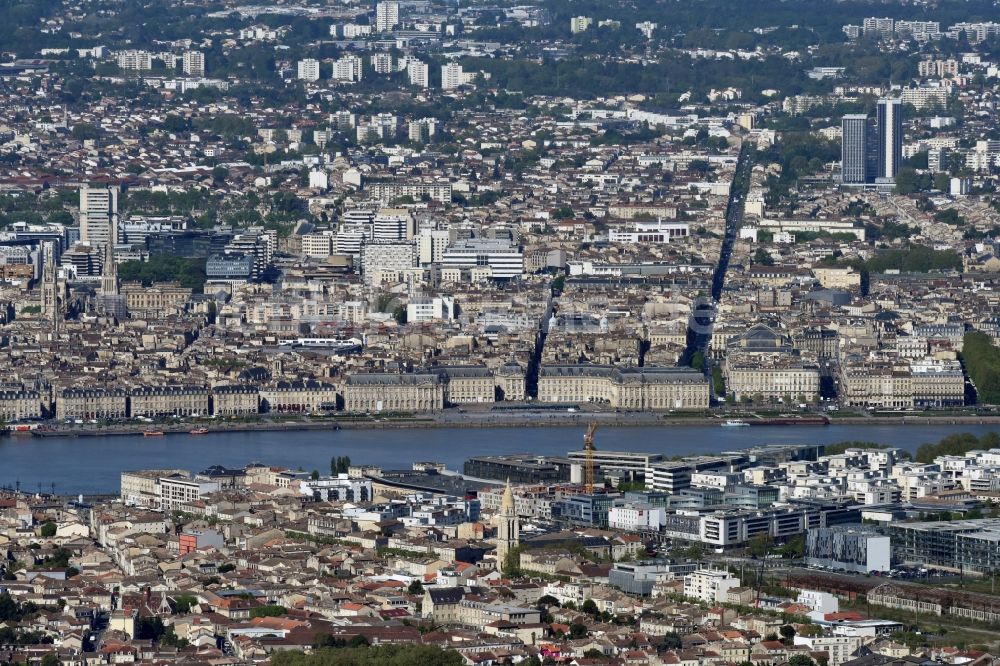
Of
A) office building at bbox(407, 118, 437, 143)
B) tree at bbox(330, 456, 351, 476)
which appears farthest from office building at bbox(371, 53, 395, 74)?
tree at bbox(330, 456, 351, 476)

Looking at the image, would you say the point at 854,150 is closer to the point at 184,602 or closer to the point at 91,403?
the point at 91,403

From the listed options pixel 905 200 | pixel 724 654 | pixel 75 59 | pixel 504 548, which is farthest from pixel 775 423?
pixel 75 59

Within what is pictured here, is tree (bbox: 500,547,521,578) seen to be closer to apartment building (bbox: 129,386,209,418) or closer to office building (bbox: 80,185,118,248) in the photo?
apartment building (bbox: 129,386,209,418)

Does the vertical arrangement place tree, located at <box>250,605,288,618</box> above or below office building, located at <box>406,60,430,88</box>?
below

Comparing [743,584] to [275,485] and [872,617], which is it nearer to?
[872,617]

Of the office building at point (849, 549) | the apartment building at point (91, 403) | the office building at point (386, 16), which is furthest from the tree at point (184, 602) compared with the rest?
the office building at point (386, 16)
